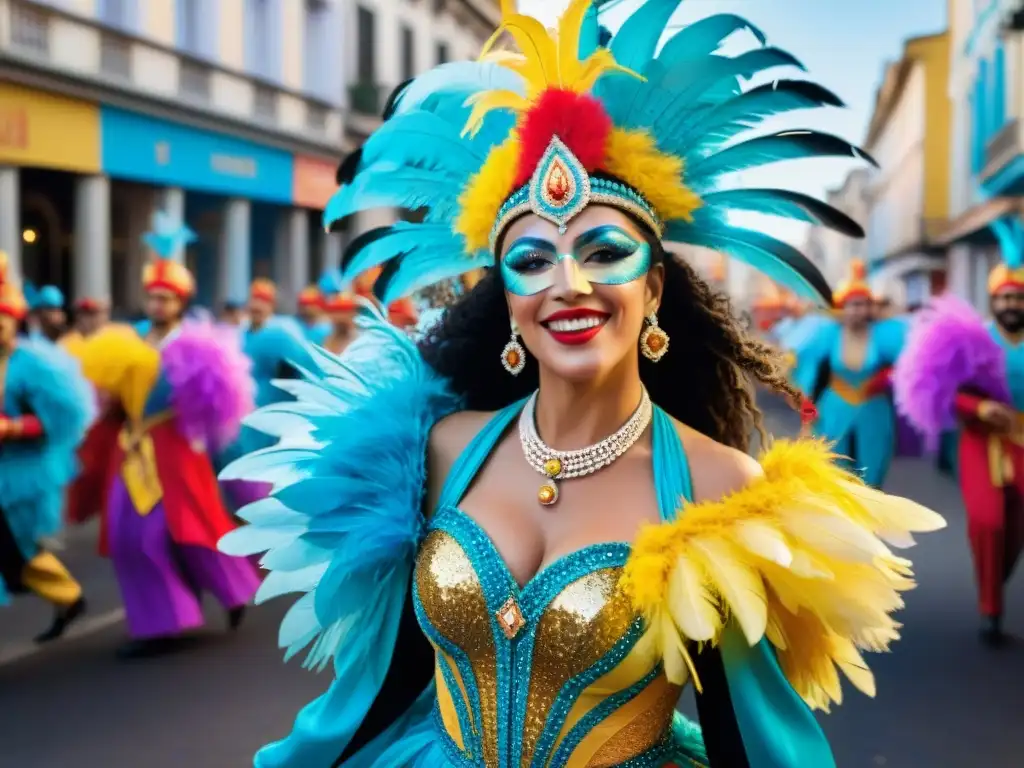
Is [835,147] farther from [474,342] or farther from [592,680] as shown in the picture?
[592,680]

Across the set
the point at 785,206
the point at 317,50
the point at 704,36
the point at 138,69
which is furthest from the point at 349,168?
the point at 317,50

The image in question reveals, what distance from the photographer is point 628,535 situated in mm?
2270

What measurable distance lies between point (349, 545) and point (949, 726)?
3606 mm

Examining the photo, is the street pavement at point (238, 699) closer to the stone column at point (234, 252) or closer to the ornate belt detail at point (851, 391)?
the ornate belt detail at point (851, 391)

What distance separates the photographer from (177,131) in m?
19.1

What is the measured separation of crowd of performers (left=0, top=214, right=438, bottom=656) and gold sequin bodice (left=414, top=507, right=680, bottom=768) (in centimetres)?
396

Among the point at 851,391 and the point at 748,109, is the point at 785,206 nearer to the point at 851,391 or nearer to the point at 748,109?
the point at 748,109

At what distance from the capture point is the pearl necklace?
239cm

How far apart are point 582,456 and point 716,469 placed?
0.27m

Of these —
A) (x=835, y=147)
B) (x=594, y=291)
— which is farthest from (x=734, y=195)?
(x=594, y=291)

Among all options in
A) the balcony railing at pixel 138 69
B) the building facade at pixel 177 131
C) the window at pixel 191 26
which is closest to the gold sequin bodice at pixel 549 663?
the building facade at pixel 177 131

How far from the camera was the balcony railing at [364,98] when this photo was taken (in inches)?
1055

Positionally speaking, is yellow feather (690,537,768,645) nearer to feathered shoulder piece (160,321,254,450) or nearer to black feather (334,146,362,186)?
black feather (334,146,362,186)

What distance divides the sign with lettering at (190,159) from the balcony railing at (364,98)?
12.5ft
